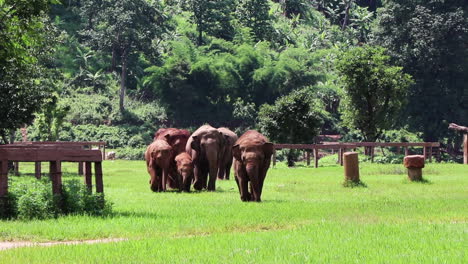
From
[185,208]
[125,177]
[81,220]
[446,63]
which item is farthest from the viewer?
[446,63]

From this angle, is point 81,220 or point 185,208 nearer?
point 81,220

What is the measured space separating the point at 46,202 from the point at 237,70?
62419 mm

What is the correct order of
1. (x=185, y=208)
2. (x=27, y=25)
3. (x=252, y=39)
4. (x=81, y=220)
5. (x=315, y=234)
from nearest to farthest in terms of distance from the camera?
(x=315, y=234), (x=81, y=220), (x=185, y=208), (x=27, y=25), (x=252, y=39)

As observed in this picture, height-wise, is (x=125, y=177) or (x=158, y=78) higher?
(x=158, y=78)

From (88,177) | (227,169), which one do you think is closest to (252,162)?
(88,177)

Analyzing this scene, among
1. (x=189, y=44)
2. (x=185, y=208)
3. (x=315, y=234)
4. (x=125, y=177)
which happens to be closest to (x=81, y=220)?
(x=185, y=208)

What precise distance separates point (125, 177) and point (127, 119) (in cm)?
4327

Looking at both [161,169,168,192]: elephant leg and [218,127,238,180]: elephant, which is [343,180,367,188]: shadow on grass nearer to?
[218,127,238,180]: elephant

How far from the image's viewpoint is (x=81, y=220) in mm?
18641

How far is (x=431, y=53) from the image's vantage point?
2852 inches

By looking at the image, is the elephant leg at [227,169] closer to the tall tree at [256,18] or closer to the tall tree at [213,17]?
the tall tree at [213,17]

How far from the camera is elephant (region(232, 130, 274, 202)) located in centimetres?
2422

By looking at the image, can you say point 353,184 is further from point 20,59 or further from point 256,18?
point 256,18

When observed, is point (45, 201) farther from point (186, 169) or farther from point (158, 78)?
point (158, 78)
